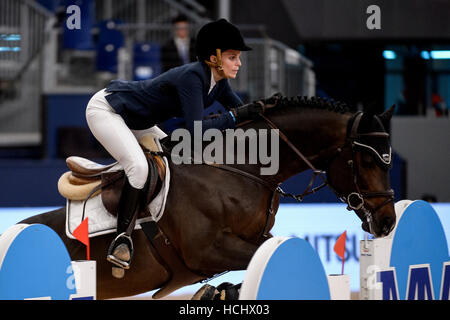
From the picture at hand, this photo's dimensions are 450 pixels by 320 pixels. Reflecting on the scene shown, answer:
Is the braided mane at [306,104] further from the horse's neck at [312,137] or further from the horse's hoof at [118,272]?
the horse's hoof at [118,272]

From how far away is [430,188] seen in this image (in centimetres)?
816

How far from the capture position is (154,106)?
3.33 m

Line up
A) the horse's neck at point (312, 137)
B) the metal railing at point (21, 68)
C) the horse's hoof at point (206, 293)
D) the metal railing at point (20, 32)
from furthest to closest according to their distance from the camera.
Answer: the metal railing at point (20, 32) → the metal railing at point (21, 68) → the horse's neck at point (312, 137) → the horse's hoof at point (206, 293)

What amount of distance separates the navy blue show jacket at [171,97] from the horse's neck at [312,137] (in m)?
0.31

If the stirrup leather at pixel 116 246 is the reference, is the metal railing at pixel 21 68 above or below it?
above

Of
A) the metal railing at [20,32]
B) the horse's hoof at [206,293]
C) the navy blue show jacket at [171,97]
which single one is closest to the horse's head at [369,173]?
the navy blue show jacket at [171,97]

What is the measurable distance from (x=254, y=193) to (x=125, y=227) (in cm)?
60

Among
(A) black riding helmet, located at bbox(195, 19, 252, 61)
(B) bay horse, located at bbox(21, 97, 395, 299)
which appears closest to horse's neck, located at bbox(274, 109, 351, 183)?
(B) bay horse, located at bbox(21, 97, 395, 299)

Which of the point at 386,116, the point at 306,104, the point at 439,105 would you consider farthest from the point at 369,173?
the point at 439,105

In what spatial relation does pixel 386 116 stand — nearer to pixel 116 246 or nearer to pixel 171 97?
pixel 171 97

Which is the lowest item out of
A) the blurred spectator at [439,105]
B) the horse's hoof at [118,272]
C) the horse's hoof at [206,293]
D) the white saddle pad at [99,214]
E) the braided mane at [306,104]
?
the horse's hoof at [206,293]

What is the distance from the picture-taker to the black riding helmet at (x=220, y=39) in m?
3.28

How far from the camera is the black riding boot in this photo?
318cm
